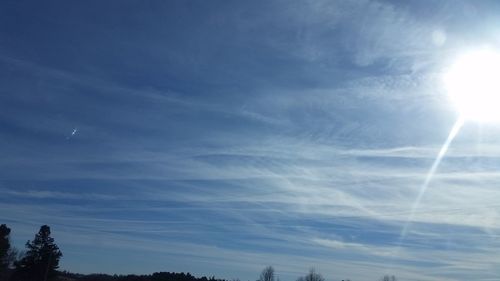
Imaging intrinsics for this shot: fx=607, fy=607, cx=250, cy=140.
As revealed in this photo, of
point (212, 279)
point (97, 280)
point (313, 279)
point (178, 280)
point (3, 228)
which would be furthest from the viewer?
point (313, 279)

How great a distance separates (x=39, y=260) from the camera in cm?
7100

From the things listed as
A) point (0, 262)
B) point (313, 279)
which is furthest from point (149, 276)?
point (313, 279)

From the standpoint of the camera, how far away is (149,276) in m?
101

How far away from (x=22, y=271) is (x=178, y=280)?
31.8 meters

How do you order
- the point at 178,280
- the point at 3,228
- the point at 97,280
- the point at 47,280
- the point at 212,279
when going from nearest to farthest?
the point at 47,280 < the point at 3,228 < the point at 178,280 < the point at 212,279 < the point at 97,280

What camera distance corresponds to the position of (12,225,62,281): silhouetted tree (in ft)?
231

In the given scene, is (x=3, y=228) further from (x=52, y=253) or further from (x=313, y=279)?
(x=313, y=279)

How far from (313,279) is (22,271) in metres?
78.2

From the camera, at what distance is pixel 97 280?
380 feet

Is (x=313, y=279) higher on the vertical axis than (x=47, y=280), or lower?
higher

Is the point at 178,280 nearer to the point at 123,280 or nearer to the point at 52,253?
the point at 123,280

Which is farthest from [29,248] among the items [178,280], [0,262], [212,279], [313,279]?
[313,279]

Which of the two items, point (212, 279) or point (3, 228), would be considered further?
point (212, 279)

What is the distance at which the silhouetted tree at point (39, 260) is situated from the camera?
231ft
